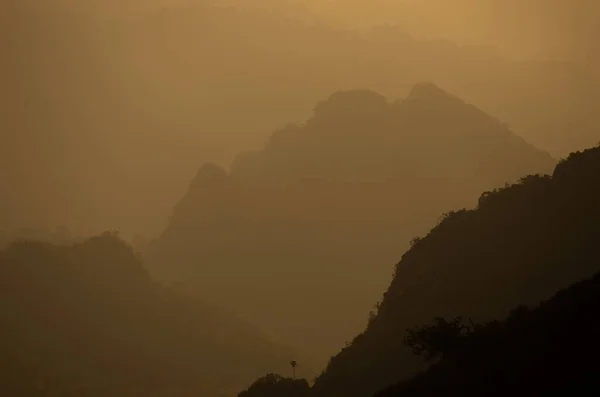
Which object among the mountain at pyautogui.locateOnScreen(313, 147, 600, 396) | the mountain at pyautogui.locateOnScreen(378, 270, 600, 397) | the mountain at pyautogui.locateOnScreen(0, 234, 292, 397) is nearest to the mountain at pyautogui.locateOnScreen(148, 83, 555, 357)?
the mountain at pyautogui.locateOnScreen(0, 234, 292, 397)

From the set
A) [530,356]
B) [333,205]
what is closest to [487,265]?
[530,356]

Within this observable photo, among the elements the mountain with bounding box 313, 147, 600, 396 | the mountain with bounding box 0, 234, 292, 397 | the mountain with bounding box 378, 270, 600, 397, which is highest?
the mountain with bounding box 0, 234, 292, 397

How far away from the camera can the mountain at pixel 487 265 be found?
39.2 metres

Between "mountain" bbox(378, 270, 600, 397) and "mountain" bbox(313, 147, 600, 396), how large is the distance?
1482cm

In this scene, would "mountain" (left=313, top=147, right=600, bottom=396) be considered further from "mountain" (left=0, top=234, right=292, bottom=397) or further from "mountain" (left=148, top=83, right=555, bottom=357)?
"mountain" (left=148, top=83, right=555, bottom=357)

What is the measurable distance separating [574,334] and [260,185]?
16948 cm

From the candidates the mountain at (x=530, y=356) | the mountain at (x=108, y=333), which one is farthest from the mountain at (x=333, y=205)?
the mountain at (x=530, y=356)

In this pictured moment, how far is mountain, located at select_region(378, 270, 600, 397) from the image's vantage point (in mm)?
16250

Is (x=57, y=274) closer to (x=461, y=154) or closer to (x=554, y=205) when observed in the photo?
(x=554, y=205)

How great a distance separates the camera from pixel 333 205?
174250mm

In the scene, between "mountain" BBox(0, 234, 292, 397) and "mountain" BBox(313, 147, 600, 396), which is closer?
"mountain" BBox(313, 147, 600, 396)

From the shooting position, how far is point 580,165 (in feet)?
141

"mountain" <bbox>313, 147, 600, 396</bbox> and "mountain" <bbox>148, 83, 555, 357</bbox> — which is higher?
"mountain" <bbox>148, 83, 555, 357</bbox>

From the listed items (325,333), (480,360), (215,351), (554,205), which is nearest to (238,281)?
(325,333)
